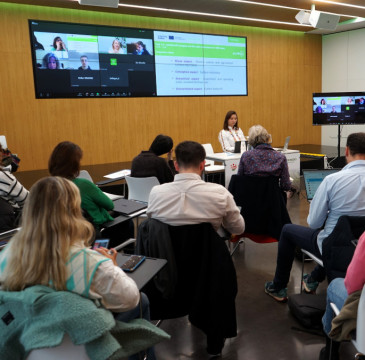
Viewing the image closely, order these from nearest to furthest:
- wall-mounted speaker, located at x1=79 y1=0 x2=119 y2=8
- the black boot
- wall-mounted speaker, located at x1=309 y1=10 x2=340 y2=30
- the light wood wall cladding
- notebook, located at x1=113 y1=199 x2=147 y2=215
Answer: the black boot → notebook, located at x1=113 y1=199 x2=147 y2=215 → wall-mounted speaker, located at x1=79 y1=0 x2=119 y2=8 → the light wood wall cladding → wall-mounted speaker, located at x1=309 y1=10 x2=340 y2=30

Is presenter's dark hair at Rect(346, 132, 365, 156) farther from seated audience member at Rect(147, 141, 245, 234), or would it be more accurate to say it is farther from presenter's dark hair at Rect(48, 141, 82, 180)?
→ presenter's dark hair at Rect(48, 141, 82, 180)

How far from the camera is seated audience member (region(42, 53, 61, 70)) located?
7180 mm

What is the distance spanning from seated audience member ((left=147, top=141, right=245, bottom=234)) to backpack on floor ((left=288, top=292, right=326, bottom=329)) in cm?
82

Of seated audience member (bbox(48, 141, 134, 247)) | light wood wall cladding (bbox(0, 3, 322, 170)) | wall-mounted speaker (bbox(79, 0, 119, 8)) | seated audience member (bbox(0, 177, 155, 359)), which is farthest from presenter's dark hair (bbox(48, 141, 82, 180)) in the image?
light wood wall cladding (bbox(0, 3, 322, 170))

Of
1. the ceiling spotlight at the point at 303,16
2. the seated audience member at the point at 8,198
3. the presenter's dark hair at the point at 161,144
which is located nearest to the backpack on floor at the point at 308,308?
the presenter's dark hair at the point at 161,144

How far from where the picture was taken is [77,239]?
1.43 meters

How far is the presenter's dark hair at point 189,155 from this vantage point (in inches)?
92.4

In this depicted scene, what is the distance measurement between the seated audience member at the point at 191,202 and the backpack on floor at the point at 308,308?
0.82 meters

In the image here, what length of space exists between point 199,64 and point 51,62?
3.19 meters

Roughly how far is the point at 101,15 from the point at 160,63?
1462 millimetres

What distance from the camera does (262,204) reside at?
3410 millimetres

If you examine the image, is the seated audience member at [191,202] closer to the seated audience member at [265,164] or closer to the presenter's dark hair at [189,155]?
the presenter's dark hair at [189,155]

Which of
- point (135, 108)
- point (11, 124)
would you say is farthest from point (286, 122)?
point (11, 124)

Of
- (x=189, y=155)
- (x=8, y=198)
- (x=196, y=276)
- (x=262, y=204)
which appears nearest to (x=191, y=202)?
(x=189, y=155)
